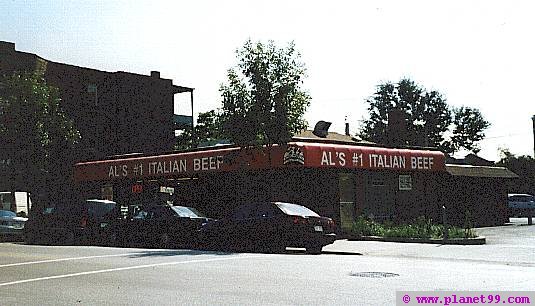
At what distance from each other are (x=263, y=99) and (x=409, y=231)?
244 inches

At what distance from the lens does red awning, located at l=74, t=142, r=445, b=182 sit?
26.3m

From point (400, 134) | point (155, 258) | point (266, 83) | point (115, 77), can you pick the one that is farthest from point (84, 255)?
point (115, 77)

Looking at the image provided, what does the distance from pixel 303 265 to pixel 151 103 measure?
3978 cm

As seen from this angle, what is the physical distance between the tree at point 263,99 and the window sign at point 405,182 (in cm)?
728

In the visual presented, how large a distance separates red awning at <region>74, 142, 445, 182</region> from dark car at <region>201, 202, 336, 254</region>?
191 inches

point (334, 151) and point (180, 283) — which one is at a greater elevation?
point (334, 151)

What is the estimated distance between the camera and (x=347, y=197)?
92.7 feet

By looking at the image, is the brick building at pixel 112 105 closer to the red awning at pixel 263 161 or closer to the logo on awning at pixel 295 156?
the red awning at pixel 263 161

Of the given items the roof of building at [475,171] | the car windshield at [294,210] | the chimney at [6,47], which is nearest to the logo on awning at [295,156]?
the car windshield at [294,210]

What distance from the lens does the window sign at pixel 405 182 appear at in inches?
1201

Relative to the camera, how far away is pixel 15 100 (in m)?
34.1

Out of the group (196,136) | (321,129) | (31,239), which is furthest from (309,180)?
(196,136)

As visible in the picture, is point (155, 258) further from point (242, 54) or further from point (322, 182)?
point (322, 182)

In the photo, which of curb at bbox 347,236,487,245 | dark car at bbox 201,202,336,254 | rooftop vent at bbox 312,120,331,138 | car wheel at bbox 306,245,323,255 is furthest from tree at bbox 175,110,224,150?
car wheel at bbox 306,245,323,255
